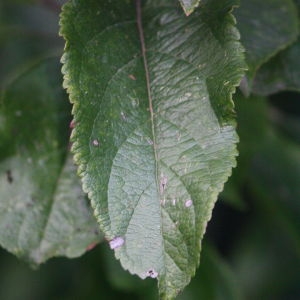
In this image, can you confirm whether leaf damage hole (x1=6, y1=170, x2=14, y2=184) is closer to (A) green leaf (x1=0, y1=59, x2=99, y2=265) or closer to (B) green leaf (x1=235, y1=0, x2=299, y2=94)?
(A) green leaf (x1=0, y1=59, x2=99, y2=265)

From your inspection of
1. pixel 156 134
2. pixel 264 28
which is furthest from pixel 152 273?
pixel 264 28

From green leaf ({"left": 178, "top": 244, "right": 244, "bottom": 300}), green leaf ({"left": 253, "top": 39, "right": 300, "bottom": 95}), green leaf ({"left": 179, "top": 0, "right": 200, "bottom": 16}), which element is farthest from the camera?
green leaf ({"left": 178, "top": 244, "right": 244, "bottom": 300})

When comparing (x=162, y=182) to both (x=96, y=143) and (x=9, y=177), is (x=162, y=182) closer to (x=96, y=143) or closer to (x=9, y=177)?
(x=96, y=143)

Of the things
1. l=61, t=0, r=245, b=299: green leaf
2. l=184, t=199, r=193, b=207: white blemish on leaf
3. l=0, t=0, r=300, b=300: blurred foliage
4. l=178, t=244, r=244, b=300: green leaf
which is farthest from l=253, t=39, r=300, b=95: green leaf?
l=178, t=244, r=244, b=300: green leaf

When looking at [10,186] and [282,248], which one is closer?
[10,186]

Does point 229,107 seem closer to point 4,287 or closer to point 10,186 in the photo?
point 10,186

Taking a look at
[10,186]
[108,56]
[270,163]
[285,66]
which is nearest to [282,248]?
[270,163]

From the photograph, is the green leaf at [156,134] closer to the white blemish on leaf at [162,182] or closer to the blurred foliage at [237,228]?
the white blemish on leaf at [162,182]
